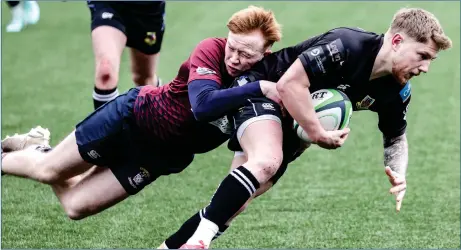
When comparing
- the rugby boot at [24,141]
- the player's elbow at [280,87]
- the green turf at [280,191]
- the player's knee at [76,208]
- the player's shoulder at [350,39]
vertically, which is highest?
the player's shoulder at [350,39]

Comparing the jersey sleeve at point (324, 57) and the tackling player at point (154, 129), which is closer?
the jersey sleeve at point (324, 57)

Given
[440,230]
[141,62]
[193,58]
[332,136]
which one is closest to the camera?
[332,136]

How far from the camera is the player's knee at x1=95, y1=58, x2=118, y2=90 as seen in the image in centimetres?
834

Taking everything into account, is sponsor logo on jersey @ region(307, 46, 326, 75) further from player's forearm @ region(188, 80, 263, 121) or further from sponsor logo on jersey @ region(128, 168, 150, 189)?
sponsor logo on jersey @ region(128, 168, 150, 189)

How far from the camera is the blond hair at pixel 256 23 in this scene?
18.6 ft

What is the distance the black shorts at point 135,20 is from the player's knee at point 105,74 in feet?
1.45

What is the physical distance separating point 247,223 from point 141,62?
104 inches

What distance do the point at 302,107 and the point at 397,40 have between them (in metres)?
0.71

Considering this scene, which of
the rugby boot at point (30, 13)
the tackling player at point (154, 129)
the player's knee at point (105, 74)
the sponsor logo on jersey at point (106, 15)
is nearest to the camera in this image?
the tackling player at point (154, 129)

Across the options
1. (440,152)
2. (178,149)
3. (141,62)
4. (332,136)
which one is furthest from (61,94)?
(332,136)

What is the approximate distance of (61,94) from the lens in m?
11.8

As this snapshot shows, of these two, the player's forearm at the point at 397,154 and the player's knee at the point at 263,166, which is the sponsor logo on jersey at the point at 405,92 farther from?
the player's knee at the point at 263,166

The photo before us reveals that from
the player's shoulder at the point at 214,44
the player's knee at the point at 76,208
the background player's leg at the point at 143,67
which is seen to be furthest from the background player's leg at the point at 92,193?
the background player's leg at the point at 143,67

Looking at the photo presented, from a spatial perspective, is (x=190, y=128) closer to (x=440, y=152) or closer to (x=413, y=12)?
(x=413, y=12)
